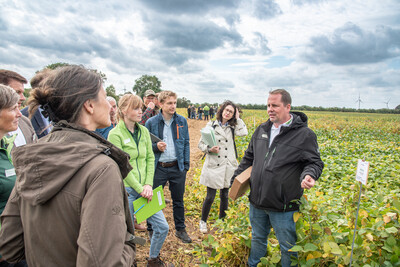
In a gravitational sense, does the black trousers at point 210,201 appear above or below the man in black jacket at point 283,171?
below

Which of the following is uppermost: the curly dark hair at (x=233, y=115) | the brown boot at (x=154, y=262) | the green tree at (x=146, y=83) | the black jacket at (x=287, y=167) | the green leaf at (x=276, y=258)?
the green tree at (x=146, y=83)

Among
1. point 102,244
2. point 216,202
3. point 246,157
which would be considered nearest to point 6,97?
point 102,244

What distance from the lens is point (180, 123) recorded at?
12.4ft

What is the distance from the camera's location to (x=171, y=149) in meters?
3.64

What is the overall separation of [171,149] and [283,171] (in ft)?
5.64

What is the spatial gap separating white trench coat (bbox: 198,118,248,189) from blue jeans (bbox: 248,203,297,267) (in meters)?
1.14

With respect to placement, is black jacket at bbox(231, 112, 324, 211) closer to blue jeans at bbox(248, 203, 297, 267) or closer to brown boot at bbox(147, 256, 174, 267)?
blue jeans at bbox(248, 203, 297, 267)

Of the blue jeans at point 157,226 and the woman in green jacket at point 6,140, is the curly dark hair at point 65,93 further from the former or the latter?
the blue jeans at point 157,226

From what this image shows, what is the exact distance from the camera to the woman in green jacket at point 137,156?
2.87 meters

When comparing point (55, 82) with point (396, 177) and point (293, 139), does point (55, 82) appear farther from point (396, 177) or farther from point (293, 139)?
point (396, 177)

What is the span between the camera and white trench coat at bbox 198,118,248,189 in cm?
396

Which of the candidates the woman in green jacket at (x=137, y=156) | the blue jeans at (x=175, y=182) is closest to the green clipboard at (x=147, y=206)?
the woman in green jacket at (x=137, y=156)

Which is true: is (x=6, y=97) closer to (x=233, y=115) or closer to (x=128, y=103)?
(x=128, y=103)

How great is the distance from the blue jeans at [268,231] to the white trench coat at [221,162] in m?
1.14
